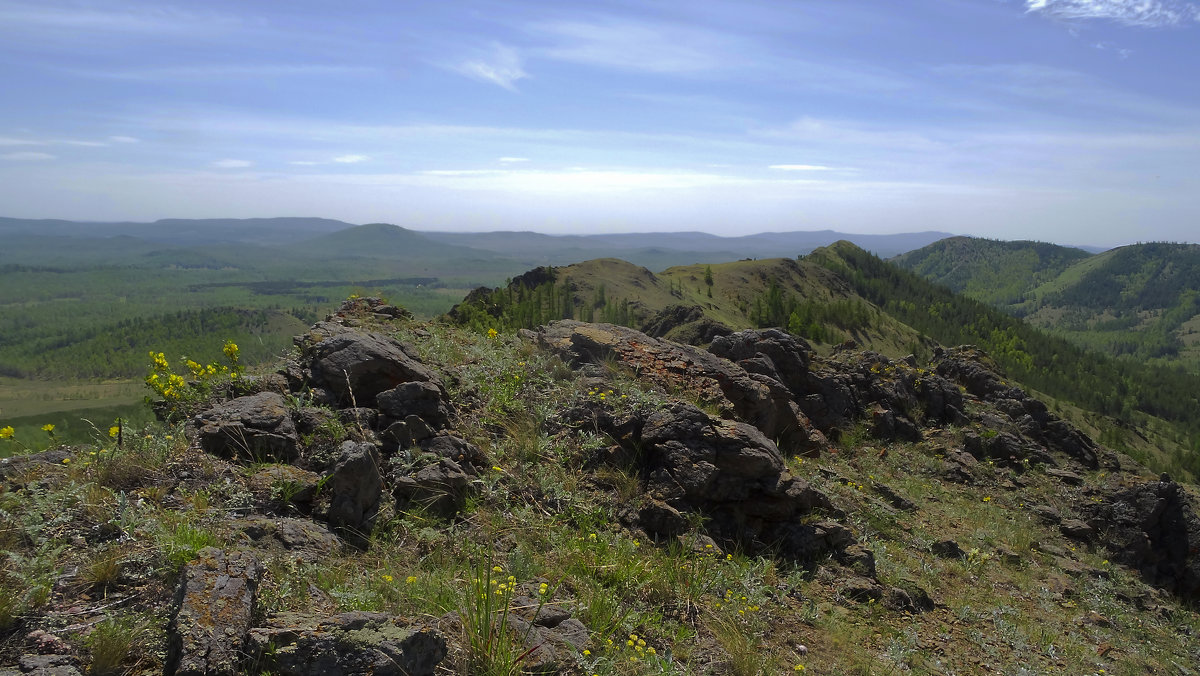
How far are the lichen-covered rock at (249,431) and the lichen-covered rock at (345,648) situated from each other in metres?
2.44

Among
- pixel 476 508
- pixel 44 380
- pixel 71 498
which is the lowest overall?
pixel 44 380

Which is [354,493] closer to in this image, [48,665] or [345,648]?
[345,648]

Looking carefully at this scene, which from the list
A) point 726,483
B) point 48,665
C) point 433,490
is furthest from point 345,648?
point 726,483

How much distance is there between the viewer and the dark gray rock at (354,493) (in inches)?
187

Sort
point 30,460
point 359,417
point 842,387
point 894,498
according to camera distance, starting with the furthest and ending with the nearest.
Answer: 1. point 842,387
2. point 894,498
3. point 359,417
4. point 30,460

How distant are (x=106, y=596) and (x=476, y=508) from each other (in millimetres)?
2549

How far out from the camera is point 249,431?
5223mm

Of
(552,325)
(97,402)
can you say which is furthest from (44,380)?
(552,325)

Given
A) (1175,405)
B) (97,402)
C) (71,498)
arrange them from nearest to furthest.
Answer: (71,498) → (97,402) → (1175,405)

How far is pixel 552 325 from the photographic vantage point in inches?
412

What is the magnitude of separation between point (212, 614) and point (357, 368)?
375 centimetres

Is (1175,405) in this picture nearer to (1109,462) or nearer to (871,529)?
(1109,462)

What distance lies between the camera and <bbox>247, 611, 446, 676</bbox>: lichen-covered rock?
2.92 metres

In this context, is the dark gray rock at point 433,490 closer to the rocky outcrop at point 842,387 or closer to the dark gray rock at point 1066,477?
the rocky outcrop at point 842,387
